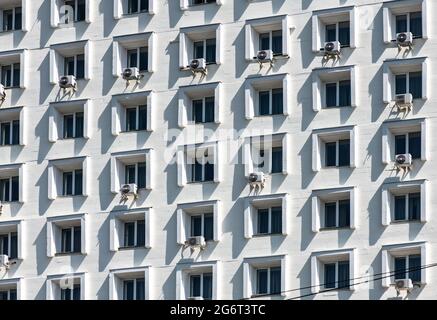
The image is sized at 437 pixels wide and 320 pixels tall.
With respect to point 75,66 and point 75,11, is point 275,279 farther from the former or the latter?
point 75,11

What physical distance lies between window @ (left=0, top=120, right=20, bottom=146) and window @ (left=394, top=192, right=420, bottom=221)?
16.1 metres

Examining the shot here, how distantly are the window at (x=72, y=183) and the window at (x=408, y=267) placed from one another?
44.1 ft

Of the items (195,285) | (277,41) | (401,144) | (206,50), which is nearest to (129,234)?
(195,285)

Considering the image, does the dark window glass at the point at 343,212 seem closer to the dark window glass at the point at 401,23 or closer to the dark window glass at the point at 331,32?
the dark window glass at the point at 331,32

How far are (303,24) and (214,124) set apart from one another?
16.4 ft

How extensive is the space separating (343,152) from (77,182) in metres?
11.0

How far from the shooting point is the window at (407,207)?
202 ft

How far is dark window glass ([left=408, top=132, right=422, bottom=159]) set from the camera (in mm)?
62156

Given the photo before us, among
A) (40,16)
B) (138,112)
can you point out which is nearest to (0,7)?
(40,16)

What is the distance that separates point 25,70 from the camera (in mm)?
69375

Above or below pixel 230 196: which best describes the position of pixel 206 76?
above

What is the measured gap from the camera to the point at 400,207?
6194 cm

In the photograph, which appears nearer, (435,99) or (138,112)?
(435,99)
